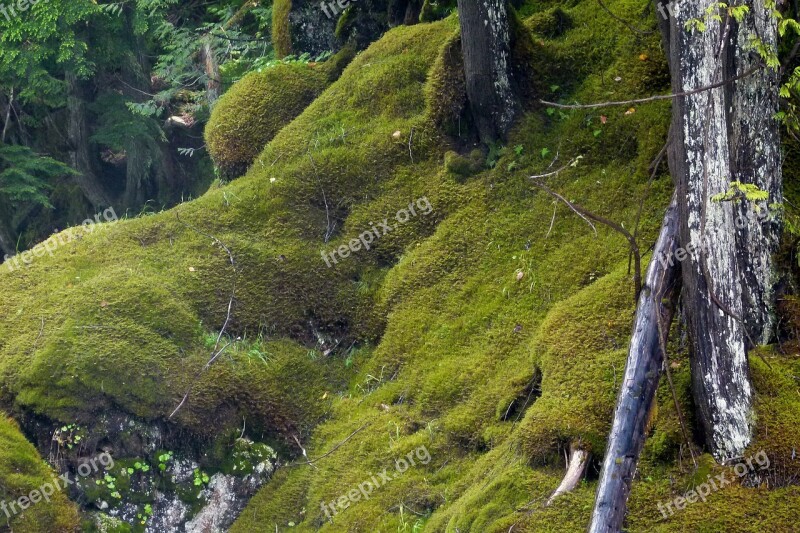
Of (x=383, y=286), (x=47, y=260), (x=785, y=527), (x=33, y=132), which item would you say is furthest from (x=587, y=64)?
(x=33, y=132)

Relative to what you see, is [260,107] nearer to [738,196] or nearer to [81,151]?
[738,196]

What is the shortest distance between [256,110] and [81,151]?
845 cm

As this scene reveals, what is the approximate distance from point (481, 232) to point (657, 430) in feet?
9.06

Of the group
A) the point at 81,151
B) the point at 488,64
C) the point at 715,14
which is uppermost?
the point at 715,14

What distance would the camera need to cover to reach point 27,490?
6023 millimetres

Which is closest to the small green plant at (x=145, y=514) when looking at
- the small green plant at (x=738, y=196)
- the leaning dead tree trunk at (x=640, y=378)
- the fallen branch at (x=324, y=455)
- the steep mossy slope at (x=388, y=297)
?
the steep mossy slope at (x=388, y=297)

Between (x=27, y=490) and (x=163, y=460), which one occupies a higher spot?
(x=27, y=490)

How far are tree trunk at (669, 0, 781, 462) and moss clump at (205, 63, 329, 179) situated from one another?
5.02m

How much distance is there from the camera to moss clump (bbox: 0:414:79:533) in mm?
5895

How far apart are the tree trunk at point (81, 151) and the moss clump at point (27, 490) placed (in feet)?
31.2

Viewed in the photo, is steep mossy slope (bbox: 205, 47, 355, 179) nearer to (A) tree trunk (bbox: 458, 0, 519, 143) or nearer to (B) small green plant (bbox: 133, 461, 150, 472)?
(A) tree trunk (bbox: 458, 0, 519, 143)

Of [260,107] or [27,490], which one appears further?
[260,107]

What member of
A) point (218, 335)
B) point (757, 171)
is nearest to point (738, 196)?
point (757, 171)

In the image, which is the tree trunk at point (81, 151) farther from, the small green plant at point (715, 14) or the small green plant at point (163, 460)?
the small green plant at point (715, 14)
